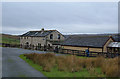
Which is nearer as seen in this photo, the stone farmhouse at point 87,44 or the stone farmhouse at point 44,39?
the stone farmhouse at point 87,44

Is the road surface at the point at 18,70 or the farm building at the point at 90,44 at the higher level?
the farm building at the point at 90,44

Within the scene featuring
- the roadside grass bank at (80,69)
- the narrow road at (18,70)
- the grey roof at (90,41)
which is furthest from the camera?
the grey roof at (90,41)

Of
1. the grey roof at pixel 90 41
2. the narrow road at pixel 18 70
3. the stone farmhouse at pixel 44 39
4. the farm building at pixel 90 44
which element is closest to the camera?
the narrow road at pixel 18 70

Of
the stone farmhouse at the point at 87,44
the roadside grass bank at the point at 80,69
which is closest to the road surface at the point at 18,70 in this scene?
the roadside grass bank at the point at 80,69

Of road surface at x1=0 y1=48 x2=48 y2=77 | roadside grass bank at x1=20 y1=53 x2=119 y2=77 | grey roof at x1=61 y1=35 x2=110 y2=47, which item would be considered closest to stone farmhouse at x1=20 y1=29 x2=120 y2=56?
grey roof at x1=61 y1=35 x2=110 y2=47

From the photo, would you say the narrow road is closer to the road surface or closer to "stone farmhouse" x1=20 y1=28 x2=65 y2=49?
the road surface

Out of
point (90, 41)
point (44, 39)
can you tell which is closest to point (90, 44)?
point (90, 41)

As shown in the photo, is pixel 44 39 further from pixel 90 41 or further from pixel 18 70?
pixel 18 70

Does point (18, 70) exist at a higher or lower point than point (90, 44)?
lower

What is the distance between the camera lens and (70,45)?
106 feet

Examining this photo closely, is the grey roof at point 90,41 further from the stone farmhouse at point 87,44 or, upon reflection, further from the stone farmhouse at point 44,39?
the stone farmhouse at point 44,39

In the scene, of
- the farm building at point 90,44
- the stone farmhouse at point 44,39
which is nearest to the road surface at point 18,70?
the farm building at point 90,44

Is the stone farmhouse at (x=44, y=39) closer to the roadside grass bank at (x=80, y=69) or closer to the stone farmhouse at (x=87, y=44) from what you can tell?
the stone farmhouse at (x=87, y=44)

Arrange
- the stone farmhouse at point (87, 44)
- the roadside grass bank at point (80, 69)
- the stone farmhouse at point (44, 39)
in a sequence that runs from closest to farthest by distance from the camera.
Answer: the roadside grass bank at point (80, 69)
the stone farmhouse at point (87, 44)
the stone farmhouse at point (44, 39)
